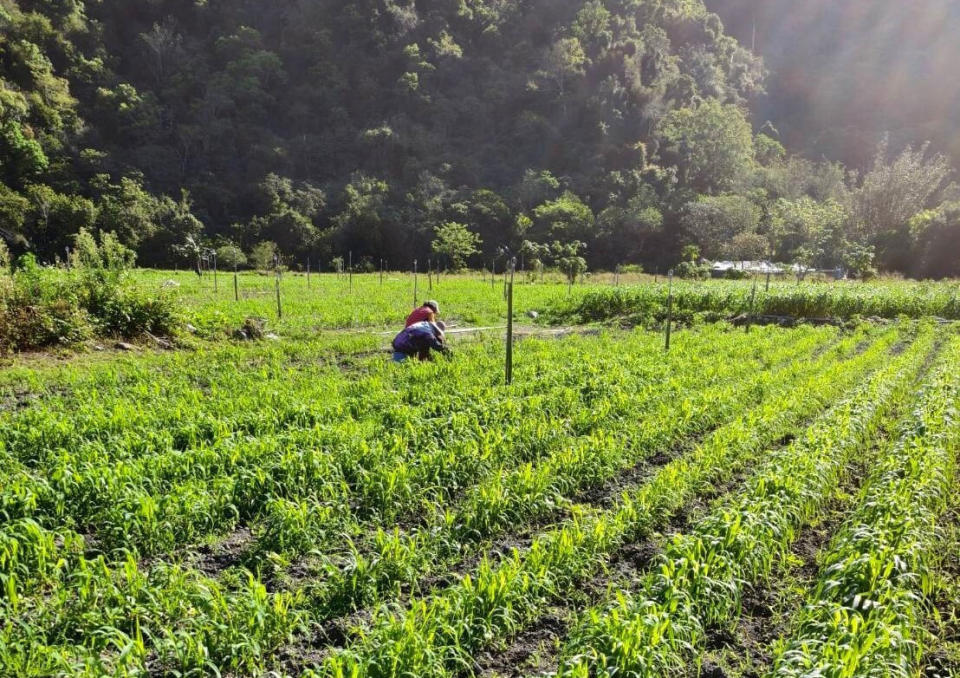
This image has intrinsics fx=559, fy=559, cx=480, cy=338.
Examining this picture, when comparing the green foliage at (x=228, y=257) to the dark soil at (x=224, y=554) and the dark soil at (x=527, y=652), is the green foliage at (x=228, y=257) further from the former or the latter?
the dark soil at (x=527, y=652)

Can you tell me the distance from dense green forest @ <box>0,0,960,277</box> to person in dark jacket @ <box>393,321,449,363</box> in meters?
36.8

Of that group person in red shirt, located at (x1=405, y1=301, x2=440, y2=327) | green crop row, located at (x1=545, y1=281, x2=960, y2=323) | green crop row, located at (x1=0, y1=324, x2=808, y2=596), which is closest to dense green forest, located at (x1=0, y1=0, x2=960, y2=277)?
green crop row, located at (x1=545, y1=281, x2=960, y2=323)

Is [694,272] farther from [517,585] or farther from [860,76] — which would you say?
[860,76]

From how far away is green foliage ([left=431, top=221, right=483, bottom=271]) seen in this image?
52562 millimetres

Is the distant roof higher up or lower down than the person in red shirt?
higher up

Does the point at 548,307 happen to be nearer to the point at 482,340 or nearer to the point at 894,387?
the point at 482,340

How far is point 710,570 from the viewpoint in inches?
146

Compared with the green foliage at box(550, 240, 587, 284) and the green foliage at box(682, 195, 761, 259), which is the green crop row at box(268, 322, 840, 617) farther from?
the green foliage at box(682, 195, 761, 259)

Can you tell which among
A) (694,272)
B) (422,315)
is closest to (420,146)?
(694,272)

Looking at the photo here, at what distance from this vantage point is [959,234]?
42594 mm

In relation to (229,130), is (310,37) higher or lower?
higher

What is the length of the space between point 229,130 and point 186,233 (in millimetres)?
22685

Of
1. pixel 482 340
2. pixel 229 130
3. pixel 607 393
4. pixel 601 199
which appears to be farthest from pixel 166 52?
pixel 607 393

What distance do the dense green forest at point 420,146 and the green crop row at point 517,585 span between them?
4119 centimetres
